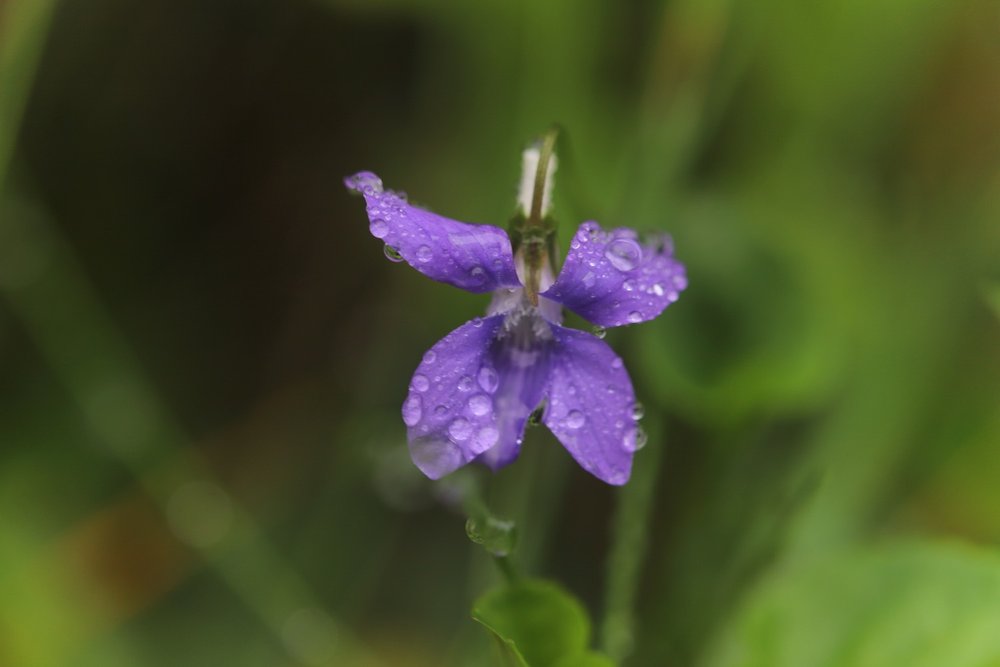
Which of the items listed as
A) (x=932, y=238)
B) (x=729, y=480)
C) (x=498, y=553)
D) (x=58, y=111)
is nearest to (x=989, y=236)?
(x=932, y=238)

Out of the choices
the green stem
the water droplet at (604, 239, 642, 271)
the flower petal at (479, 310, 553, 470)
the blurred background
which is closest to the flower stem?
the flower petal at (479, 310, 553, 470)

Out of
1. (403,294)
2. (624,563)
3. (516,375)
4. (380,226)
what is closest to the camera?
(380,226)

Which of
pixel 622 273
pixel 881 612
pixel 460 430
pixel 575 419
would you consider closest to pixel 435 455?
pixel 460 430

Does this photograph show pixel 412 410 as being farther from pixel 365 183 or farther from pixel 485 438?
pixel 365 183

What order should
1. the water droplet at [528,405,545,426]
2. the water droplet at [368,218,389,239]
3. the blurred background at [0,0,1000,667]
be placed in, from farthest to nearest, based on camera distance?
the blurred background at [0,0,1000,667] < the water droplet at [528,405,545,426] < the water droplet at [368,218,389,239]

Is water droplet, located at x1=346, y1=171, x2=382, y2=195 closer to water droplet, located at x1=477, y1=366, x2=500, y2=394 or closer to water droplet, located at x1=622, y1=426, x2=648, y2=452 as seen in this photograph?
water droplet, located at x1=477, y1=366, x2=500, y2=394

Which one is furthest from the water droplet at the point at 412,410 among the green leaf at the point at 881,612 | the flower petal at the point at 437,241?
the green leaf at the point at 881,612

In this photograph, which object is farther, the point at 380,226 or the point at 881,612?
the point at 881,612

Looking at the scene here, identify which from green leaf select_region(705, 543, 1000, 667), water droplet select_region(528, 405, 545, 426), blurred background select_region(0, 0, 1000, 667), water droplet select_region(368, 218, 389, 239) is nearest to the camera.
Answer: water droplet select_region(368, 218, 389, 239)
